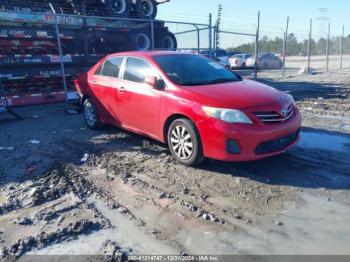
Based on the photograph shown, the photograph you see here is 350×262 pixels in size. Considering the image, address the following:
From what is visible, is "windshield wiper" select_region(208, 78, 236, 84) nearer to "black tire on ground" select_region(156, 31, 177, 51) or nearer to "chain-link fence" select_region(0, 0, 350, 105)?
"chain-link fence" select_region(0, 0, 350, 105)

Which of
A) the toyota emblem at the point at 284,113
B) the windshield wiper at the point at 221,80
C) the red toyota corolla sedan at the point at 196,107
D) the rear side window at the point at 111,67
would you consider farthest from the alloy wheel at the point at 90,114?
the toyota emblem at the point at 284,113

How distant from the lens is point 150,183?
4723 millimetres

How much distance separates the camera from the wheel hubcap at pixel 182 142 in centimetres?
504

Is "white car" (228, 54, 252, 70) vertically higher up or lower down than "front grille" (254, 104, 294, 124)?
higher up

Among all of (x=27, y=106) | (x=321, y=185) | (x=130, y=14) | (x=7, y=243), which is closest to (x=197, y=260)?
(x=7, y=243)

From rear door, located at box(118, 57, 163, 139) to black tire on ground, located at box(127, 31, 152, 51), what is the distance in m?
5.90

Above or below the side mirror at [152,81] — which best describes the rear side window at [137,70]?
above

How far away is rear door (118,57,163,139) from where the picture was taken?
18.3 feet

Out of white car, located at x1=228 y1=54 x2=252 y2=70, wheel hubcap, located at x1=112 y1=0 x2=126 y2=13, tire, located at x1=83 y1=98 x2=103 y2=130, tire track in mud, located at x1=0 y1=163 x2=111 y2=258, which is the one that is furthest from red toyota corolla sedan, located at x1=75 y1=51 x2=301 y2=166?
white car, located at x1=228 y1=54 x2=252 y2=70

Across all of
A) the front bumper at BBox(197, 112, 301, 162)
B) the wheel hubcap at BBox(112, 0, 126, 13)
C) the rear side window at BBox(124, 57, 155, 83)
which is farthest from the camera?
the wheel hubcap at BBox(112, 0, 126, 13)

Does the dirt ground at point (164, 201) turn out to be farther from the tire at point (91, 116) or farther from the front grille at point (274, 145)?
the tire at point (91, 116)

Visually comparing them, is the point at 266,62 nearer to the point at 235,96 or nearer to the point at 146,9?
the point at 146,9

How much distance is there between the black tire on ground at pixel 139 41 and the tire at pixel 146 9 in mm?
841

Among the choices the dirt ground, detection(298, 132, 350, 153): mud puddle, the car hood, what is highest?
the car hood
